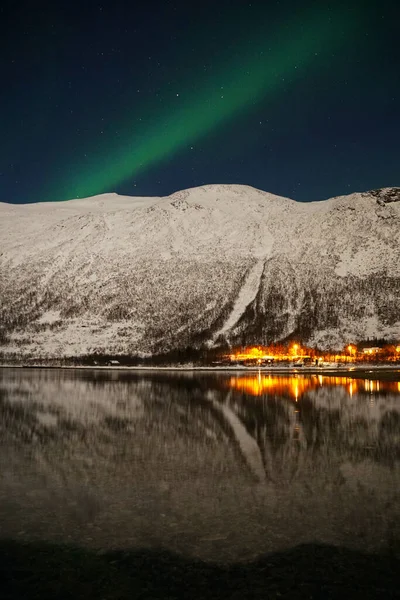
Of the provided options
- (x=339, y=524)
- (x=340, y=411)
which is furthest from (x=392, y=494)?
(x=340, y=411)

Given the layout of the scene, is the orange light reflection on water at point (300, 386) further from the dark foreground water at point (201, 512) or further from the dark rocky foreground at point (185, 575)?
the dark rocky foreground at point (185, 575)

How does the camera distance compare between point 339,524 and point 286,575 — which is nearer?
point 286,575

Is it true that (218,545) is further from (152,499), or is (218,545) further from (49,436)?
(49,436)

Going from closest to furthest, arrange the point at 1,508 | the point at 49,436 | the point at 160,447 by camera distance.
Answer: the point at 1,508, the point at 160,447, the point at 49,436

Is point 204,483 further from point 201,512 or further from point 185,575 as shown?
point 185,575

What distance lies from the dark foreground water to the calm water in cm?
5

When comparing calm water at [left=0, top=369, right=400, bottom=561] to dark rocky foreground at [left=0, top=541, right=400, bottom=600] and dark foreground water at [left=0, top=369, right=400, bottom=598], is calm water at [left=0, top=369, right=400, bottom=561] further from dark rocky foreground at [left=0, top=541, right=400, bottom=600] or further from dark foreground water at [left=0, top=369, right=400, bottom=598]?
dark rocky foreground at [left=0, top=541, right=400, bottom=600]

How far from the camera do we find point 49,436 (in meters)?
27.0

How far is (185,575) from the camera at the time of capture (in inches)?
421

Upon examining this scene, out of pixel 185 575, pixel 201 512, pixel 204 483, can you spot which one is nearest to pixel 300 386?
pixel 204 483

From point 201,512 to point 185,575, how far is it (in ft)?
12.4

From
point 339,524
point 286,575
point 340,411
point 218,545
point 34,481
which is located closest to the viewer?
point 286,575

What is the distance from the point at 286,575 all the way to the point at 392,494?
6542 millimetres

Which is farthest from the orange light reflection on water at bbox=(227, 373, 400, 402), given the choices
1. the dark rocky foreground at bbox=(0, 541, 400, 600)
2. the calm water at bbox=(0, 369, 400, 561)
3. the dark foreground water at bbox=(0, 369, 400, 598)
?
the dark rocky foreground at bbox=(0, 541, 400, 600)
